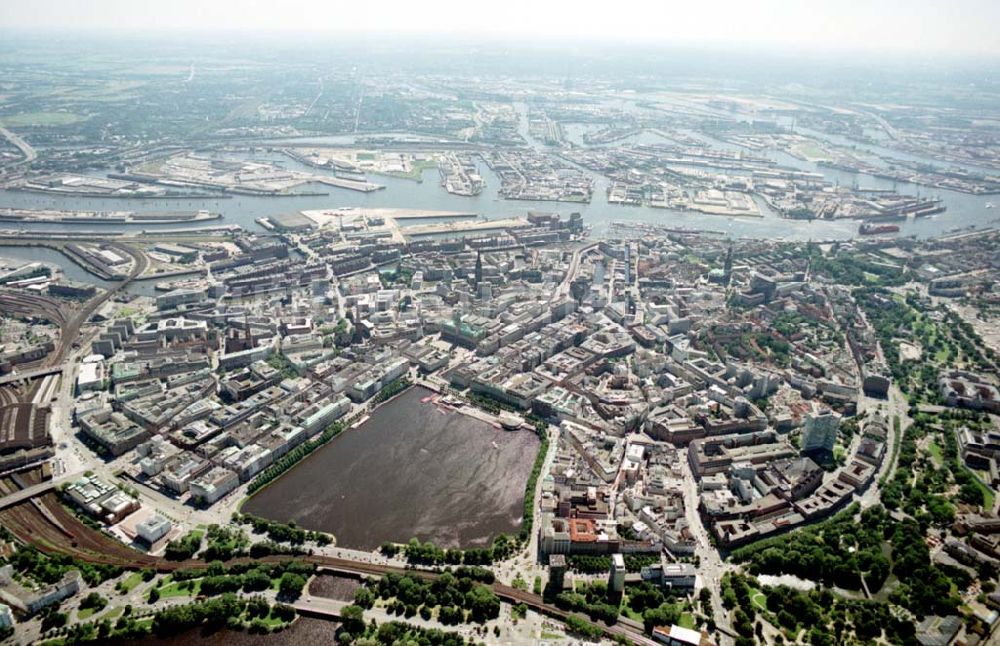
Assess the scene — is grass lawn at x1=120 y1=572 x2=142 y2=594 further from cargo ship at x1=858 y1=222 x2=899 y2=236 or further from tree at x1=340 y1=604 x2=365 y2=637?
cargo ship at x1=858 y1=222 x2=899 y2=236

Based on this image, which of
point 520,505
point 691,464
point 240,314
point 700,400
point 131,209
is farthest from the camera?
point 131,209

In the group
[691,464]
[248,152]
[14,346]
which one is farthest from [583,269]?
[248,152]

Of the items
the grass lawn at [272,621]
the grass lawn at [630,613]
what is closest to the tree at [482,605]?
the grass lawn at [630,613]

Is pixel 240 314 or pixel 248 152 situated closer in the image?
pixel 240 314

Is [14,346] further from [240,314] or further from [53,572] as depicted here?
[53,572]

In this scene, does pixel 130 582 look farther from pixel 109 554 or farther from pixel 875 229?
pixel 875 229

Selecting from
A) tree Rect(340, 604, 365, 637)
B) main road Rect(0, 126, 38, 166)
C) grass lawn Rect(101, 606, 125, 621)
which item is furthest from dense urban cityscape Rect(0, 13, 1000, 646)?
main road Rect(0, 126, 38, 166)

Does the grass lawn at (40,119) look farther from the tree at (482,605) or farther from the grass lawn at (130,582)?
the tree at (482,605)
